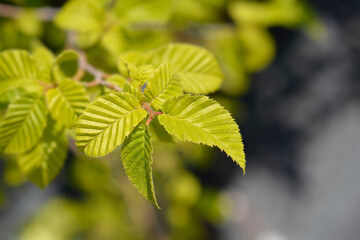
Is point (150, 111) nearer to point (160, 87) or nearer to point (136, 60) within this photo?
point (160, 87)

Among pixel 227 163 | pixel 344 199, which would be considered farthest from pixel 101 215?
pixel 344 199

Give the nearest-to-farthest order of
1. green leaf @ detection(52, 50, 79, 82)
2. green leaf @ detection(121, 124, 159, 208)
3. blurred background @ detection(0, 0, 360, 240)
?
green leaf @ detection(121, 124, 159, 208)
green leaf @ detection(52, 50, 79, 82)
blurred background @ detection(0, 0, 360, 240)

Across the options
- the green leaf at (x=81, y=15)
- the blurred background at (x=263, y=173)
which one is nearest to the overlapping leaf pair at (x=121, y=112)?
the green leaf at (x=81, y=15)

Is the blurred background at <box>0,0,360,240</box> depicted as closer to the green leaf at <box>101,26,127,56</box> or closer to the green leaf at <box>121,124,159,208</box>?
the green leaf at <box>101,26,127,56</box>

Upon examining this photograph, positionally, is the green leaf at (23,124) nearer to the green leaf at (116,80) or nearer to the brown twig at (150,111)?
the green leaf at (116,80)

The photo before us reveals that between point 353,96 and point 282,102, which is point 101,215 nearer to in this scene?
point 282,102

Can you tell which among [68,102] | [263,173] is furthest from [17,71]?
[263,173]

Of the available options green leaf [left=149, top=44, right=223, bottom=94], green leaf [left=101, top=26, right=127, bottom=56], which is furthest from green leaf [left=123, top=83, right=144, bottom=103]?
green leaf [left=101, top=26, right=127, bottom=56]
